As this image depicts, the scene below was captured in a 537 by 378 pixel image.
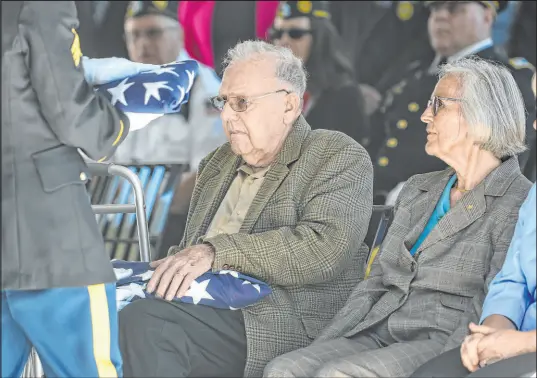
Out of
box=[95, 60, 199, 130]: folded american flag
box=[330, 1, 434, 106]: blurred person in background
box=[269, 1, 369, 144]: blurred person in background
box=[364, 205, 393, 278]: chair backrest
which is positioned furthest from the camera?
box=[269, 1, 369, 144]: blurred person in background

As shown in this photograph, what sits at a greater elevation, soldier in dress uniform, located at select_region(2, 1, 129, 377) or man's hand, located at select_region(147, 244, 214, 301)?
soldier in dress uniform, located at select_region(2, 1, 129, 377)

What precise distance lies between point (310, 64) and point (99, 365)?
339cm

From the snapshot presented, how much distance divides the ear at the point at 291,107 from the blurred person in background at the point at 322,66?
2179mm

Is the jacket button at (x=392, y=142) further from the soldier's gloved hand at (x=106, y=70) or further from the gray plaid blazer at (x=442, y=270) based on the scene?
the soldier's gloved hand at (x=106, y=70)

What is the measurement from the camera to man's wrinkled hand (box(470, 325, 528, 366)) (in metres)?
2.44

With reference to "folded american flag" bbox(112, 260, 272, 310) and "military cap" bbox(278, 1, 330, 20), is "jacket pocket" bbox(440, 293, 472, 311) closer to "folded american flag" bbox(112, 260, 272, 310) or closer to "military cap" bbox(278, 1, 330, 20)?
"folded american flag" bbox(112, 260, 272, 310)

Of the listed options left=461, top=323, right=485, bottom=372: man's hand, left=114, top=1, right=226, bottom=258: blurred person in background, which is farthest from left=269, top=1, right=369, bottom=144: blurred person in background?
left=461, top=323, right=485, bottom=372: man's hand

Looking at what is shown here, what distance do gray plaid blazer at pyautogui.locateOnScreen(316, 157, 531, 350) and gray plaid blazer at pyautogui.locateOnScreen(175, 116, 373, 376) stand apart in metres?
0.11

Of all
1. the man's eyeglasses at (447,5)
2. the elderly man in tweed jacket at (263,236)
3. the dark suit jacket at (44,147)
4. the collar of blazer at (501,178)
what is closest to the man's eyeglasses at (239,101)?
the elderly man in tweed jacket at (263,236)

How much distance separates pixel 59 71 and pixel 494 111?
1.34m

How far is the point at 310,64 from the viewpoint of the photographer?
5.66 meters

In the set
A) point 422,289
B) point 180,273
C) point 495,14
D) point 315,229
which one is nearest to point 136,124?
point 180,273

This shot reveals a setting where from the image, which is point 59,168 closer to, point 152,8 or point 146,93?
point 146,93

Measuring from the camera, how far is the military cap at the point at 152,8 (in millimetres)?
5773
